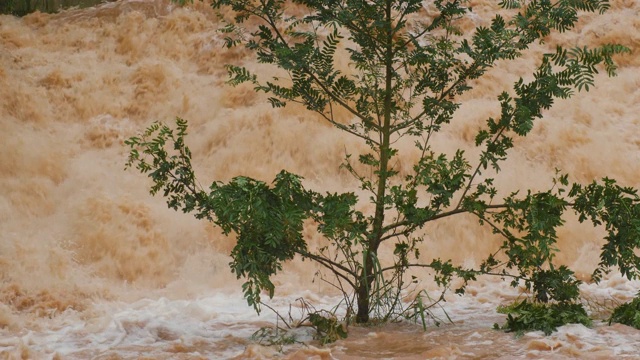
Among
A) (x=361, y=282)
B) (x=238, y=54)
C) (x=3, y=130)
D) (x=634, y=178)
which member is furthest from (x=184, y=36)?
(x=361, y=282)

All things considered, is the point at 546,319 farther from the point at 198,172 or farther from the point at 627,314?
the point at 198,172

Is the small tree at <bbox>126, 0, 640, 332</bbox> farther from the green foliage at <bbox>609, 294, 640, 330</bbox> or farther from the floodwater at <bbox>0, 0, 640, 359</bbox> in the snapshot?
the floodwater at <bbox>0, 0, 640, 359</bbox>

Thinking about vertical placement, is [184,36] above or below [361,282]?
above

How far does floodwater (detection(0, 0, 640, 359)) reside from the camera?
16.6 ft

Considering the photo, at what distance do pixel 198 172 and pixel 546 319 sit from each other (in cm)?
615

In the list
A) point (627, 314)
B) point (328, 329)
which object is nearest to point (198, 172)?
point (328, 329)

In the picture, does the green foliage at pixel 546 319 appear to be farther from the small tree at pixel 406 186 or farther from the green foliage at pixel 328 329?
the green foliage at pixel 328 329

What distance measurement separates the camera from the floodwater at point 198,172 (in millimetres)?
5070

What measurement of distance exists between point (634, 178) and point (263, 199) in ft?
21.9

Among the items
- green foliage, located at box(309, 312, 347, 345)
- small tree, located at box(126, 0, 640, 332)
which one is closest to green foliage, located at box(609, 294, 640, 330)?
small tree, located at box(126, 0, 640, 332)

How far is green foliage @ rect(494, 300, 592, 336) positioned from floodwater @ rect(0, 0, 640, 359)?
99 mm

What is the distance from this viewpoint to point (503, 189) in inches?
358

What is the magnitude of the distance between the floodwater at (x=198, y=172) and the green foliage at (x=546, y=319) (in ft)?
0.32

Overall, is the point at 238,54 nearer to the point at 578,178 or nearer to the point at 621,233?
the point at 578,178
